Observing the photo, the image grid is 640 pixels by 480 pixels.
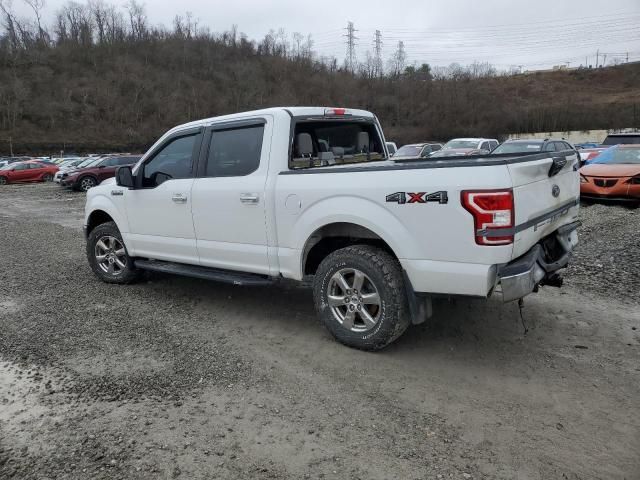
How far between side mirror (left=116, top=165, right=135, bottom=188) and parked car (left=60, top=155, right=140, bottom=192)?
19.3m

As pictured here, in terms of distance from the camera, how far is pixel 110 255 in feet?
21.0

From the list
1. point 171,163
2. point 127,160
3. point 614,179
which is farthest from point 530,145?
point 127,160

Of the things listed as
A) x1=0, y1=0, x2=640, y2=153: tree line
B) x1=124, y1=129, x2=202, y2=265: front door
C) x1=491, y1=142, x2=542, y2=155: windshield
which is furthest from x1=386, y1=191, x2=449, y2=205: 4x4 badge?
x1=0, y1=0, x2=640, y2=153: tree line

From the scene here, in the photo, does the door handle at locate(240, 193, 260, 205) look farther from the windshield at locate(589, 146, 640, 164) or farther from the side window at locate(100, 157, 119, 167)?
the side window at locate(100, 157, 119, 167)

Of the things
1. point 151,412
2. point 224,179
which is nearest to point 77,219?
point 224,179

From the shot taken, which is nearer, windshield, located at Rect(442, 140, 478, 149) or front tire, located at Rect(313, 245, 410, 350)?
front tire, located at Rect(313, 245, 410, 350)

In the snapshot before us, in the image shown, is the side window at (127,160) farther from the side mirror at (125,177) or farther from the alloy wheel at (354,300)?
the alloy wheel at (354,300)

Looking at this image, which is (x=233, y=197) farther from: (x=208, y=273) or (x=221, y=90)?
(x=221, y=90)

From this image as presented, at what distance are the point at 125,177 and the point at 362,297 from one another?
10.5 ft

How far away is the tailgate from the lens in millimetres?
3500

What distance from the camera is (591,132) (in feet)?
202

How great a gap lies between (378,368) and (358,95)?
91.2m

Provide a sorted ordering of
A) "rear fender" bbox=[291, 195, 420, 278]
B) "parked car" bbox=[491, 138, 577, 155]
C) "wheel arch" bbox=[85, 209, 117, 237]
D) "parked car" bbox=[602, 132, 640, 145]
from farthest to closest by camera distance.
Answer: "parked car" bbox=[602, 132, 640, 145] < "parked car" bbox=[491, 138, 577, 155] < "wheel arch" bbox=[85, 209, 117, 237] < "rear fender" bbox=[291, 195, 420, 278]

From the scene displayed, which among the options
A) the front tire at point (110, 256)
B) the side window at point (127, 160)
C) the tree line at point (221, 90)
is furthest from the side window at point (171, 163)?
the tree line at point (221, 90)
